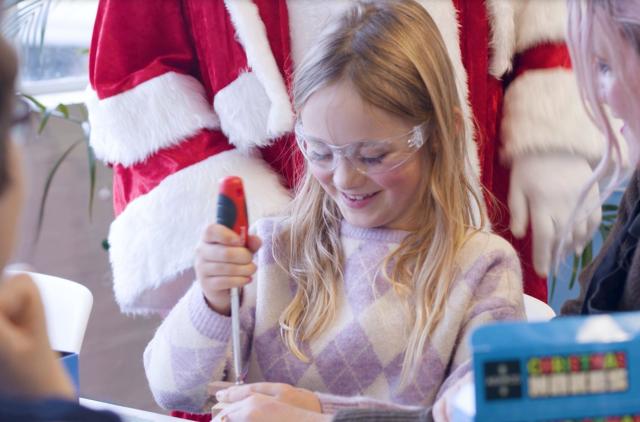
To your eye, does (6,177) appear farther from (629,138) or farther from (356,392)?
(356,392)

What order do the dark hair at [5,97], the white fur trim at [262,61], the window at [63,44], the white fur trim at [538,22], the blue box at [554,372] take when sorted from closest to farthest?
the dark hair at [5,97] < the blue box at [554,372] < the white fur trim at [262,61] < the white fur trim at [538,22] < the window at [63,44]

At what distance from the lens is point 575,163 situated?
4.48ft

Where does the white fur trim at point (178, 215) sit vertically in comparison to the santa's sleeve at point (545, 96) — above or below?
below

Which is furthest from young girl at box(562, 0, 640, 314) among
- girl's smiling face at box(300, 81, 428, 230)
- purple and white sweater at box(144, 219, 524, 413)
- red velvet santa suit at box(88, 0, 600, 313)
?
red velvet santa suit at box(88, 0, 600, 313)

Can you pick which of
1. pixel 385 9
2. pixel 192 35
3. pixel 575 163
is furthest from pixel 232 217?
pixel 575 163

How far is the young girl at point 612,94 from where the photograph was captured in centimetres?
65

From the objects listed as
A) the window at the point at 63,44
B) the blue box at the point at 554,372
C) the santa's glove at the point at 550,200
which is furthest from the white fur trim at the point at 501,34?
the window at the point at 63,44

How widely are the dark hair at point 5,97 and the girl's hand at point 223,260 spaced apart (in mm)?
485

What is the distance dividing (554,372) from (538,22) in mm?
1029

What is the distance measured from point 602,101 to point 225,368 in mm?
535

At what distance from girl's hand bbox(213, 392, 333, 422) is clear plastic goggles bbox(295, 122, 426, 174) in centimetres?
28

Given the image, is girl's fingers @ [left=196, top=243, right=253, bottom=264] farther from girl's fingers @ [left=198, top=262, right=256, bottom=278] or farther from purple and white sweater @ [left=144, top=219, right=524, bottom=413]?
purple and white sweater @ [left=144, top=219, right=524, bottom=413]

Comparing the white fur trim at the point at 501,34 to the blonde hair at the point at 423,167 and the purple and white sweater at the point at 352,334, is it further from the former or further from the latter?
the purple and white sweater at the point at 352,334

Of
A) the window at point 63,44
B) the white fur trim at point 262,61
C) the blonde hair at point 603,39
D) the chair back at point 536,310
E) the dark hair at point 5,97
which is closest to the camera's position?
the dark hair at point 5,97
